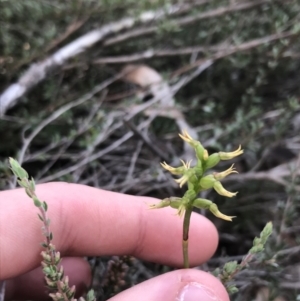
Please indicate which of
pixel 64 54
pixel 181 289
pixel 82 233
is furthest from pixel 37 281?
pixel 64 54

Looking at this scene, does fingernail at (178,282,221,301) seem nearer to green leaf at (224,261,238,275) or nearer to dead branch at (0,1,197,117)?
green leaf at (224,261,238,275)

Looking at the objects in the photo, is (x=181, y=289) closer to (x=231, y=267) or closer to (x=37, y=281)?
(x=231, y=267)

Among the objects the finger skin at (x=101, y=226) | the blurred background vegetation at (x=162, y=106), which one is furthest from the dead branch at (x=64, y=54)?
the finger skin at (x=101, y=226)

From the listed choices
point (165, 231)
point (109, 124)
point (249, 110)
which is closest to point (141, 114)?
point (109, 124)

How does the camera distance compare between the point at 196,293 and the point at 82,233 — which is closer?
the point at 196,293

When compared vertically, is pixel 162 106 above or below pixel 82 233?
above

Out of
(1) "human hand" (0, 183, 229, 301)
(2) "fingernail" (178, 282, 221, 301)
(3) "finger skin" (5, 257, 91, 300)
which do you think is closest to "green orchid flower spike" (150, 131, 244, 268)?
(2) "fingernail" (178, 282, 221, 301)

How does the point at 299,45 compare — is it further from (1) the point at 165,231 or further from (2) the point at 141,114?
(1) the point at 165,231

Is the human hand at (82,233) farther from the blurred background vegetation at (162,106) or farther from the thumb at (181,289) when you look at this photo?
the thumb at (181,289)
